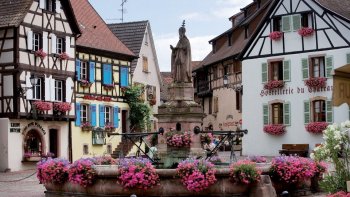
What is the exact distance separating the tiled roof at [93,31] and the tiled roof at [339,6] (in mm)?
13039

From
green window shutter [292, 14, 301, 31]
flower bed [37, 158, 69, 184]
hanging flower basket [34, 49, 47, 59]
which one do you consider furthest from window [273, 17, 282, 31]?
flower bed [37, 158, 69, 184]

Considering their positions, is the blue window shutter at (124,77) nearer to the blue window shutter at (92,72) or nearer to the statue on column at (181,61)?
the blue window shutter at (92,72)

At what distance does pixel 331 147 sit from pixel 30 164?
25305 mm

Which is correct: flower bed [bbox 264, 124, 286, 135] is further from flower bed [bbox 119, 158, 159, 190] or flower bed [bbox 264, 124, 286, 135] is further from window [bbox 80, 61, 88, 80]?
flower bed [bbox 119, 158, 159, 190]

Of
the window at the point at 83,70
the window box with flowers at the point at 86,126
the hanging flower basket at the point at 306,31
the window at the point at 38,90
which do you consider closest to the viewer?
the window at the point at 38,90

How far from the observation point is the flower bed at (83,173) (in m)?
15.2

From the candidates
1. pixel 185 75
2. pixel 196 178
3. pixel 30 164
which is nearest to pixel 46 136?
pixel 30 164

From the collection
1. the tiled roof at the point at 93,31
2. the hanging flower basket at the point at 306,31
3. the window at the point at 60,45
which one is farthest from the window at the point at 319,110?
the window at the point at 60,45

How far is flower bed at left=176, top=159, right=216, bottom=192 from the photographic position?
14.2 meters

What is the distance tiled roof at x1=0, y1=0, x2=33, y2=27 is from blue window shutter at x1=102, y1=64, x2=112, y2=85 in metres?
8.61

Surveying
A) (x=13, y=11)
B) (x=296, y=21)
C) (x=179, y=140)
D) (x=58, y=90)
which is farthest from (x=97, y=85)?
(x=179, y=140)

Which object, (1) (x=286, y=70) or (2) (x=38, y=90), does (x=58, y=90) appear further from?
(1) (x=286, y=70)

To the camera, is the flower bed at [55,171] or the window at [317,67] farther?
the window at [317,67]

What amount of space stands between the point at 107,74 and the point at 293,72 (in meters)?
11.4
